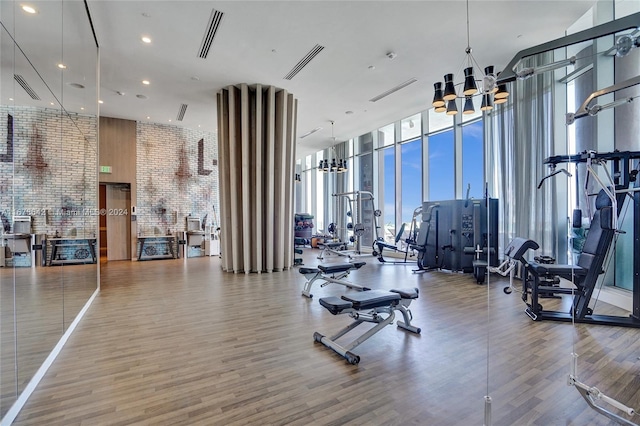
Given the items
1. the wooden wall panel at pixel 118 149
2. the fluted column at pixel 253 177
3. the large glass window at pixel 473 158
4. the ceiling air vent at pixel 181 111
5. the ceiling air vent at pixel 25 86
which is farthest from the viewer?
the wooden wall panel at pixel 118 149

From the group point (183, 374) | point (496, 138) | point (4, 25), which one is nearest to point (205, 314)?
point (183, 374)

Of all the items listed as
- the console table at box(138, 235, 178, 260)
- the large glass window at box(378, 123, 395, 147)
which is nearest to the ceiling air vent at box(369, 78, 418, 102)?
the large glass window at box(378, 123, 395, 147)

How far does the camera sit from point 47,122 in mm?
2932

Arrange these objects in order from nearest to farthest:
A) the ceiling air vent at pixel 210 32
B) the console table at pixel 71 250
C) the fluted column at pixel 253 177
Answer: the console table at pixel 71 250 → the ceiling air vent at pixel 210 32 → the fluted column at pixel 253 177

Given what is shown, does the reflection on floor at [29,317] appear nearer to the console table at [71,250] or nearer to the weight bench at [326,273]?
the console table at [71,250]

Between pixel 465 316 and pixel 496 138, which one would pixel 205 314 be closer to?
pixel 465 316

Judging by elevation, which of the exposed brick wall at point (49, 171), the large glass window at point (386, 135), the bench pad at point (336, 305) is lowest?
the bench pad at point (336, 305)

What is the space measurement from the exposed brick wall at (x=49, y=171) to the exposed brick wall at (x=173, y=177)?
4.87m

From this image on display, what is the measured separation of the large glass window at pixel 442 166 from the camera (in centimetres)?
811

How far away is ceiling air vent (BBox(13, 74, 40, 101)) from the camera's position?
2.27 metres

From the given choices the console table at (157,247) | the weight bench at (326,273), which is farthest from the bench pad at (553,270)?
the console table at (157,247)

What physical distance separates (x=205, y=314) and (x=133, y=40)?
4479mm

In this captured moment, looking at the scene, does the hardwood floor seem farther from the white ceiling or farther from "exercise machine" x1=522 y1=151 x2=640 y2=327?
the white ceiling

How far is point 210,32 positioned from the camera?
15.8 ft
